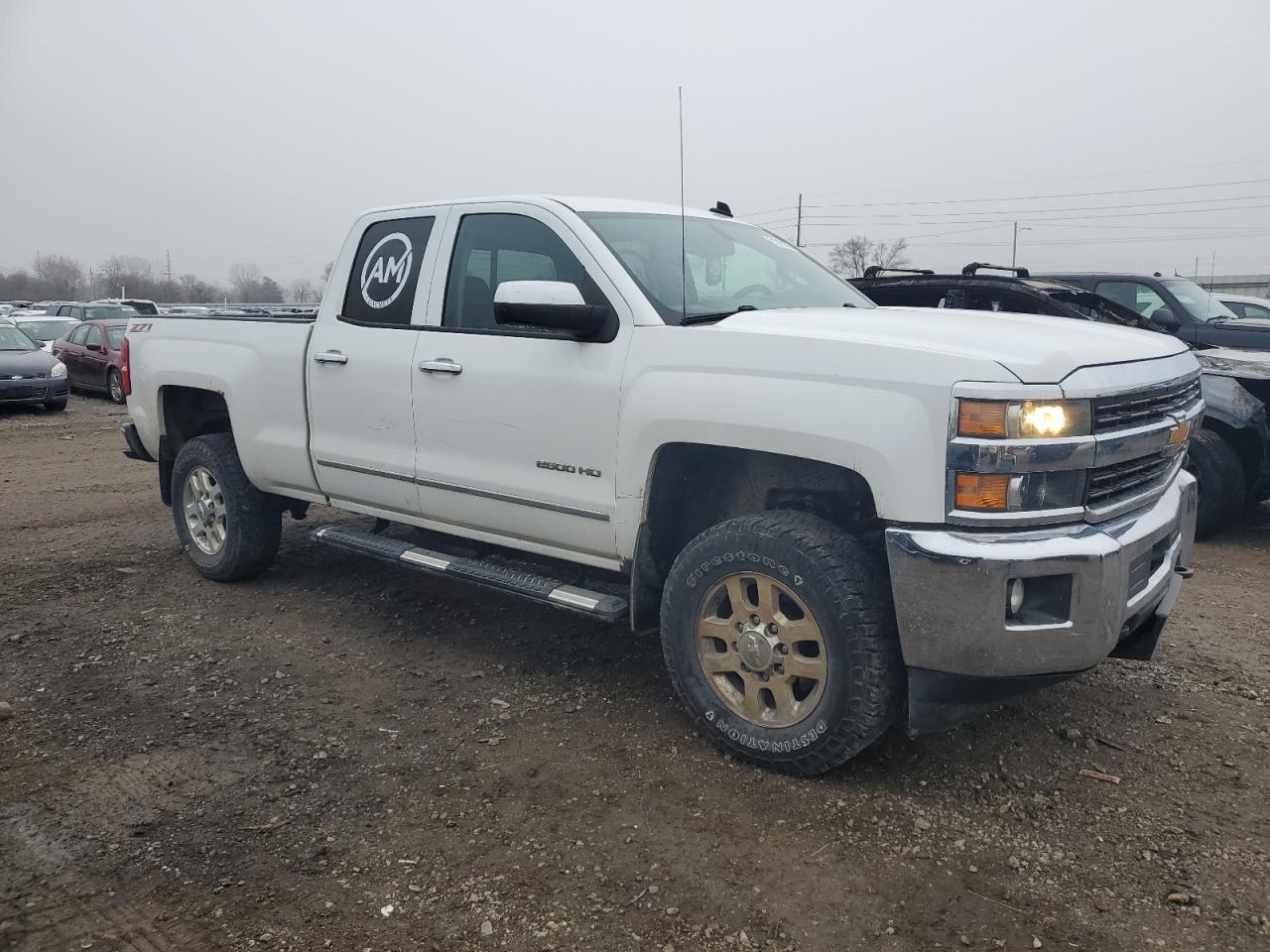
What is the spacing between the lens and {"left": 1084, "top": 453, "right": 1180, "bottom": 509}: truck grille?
309cm

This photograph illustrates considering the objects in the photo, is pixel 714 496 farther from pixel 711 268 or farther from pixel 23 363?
pixel 23 363

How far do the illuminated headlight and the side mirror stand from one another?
146cm

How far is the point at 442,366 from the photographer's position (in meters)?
4.25

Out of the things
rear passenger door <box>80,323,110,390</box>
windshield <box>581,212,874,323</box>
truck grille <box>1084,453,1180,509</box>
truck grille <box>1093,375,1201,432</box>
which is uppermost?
windshield <box>581,212,874,323</box>

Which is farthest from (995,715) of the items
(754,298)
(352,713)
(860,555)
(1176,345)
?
(352,713)

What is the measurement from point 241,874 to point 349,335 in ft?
8.56

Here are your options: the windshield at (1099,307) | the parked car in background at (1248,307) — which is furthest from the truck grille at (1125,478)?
the parked car in background at (1248,307)

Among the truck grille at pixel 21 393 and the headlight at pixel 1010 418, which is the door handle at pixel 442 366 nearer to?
the headlight at pixel 1010 418

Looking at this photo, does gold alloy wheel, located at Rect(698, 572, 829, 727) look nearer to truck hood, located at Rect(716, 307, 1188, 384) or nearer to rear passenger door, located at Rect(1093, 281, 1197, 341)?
truck hood, located at Rect(716, 307, 1188, 384)

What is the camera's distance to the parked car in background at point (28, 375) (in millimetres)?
15359

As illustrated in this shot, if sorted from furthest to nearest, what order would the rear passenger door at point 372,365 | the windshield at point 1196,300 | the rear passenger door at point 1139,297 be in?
1. the windshield at point 1196,300
2. the rear passenger door at point 1139,297
3. the rear passenger door at point 372,365

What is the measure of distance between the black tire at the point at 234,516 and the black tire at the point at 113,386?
13.1 meters

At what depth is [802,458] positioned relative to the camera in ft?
11.1

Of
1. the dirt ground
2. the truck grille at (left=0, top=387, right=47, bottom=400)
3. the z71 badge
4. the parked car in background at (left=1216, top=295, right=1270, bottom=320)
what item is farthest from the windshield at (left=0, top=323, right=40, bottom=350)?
the parked car in background at (left=1216, top=295, right=1270, bottom=320)
